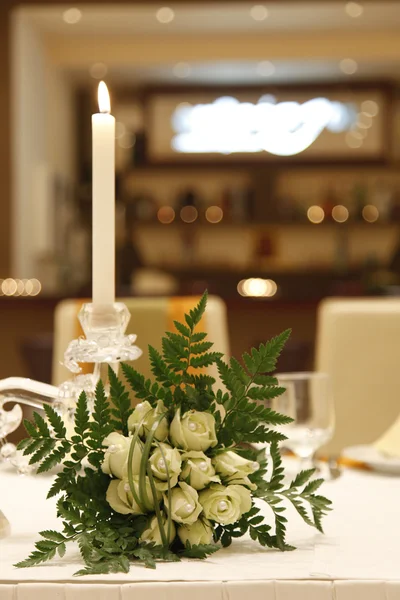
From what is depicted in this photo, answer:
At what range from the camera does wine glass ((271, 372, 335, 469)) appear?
45.5 inches

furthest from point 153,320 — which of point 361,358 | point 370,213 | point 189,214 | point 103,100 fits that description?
point 370,213

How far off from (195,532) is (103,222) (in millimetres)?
265

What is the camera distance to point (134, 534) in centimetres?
72

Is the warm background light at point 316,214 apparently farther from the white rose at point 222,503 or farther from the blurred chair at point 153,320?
the white rose at point 222,503

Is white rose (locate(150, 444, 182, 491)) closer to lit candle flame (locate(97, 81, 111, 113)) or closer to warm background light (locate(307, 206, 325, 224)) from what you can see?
lit candle flame (locate(97, 81, 111, 113))

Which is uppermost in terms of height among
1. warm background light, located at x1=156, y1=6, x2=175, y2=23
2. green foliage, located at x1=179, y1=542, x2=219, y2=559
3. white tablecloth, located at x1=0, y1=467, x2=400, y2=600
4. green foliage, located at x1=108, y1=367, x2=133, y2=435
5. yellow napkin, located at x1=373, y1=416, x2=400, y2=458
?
warm background light, located at x1=156, y1=6, x2=175, y2=23

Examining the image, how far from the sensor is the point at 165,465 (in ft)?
2.28

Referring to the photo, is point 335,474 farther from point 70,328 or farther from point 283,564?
point 70,328

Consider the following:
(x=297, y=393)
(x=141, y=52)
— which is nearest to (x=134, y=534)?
(x=297, y=393)

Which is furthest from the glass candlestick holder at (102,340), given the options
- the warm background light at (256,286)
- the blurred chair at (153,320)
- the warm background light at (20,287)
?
the warm background light at (256,286)

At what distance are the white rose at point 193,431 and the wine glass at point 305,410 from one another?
0.42 meters

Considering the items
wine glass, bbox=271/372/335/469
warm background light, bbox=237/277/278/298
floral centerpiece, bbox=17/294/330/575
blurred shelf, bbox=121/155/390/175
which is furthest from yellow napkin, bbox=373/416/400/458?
blurred shelf, bbox=121/155/390/175

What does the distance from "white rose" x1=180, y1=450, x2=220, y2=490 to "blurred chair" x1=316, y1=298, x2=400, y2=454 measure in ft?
4.02

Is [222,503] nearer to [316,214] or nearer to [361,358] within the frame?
[361,358]
